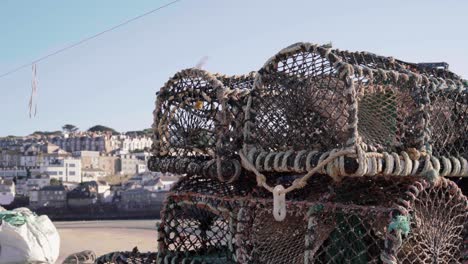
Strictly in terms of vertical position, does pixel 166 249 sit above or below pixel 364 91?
below

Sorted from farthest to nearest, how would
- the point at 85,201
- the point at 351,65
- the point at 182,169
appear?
the point at 85,201 < the point at 182,169 < the point at 351,65

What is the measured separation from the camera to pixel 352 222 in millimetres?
2826

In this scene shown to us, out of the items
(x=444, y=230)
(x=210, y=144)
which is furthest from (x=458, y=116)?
(x=210, y=144)

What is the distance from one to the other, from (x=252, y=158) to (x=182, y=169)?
2.38 ft

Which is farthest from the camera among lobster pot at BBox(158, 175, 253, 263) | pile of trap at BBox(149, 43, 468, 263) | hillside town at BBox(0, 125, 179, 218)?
hillside town at BBox(0, 125, 179, 218)

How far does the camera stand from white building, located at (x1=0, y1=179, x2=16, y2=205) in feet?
155

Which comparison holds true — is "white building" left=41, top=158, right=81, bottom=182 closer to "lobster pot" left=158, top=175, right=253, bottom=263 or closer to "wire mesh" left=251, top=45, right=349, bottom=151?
"lobster pot" left=158, top=175, right=253, bottom=263

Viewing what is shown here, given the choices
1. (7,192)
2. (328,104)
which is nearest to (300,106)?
(328,104)

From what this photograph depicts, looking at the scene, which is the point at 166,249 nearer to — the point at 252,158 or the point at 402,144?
the point at 252,158

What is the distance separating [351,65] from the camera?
103 inches

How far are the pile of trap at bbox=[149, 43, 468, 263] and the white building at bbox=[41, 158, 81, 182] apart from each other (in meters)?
60.6

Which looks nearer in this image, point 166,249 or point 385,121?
point 385,121

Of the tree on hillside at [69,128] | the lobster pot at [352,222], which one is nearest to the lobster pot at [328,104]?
the lobster pot at [352,222]

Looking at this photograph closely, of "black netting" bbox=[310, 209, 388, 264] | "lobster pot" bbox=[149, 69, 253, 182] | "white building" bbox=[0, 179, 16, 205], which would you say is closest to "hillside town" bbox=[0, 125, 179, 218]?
"white building" bbox=[0, 179, 16, 205]
